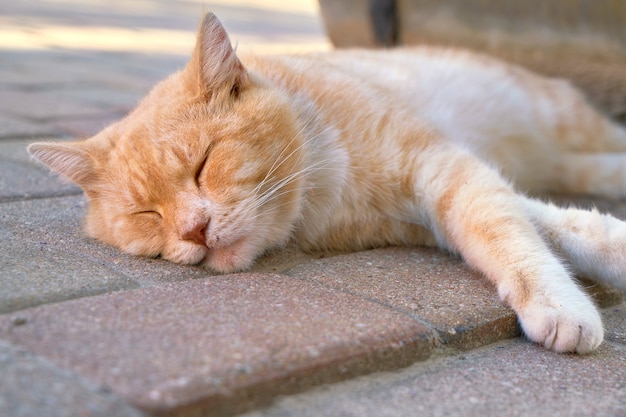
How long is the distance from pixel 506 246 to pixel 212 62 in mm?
1002

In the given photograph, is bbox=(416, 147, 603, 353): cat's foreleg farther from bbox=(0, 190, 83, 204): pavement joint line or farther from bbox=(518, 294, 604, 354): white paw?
bbox=(0, 190, 83, 204): pavement joint line

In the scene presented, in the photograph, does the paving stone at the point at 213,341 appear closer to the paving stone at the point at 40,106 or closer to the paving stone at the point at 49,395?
the paving stone at the point at 49,395

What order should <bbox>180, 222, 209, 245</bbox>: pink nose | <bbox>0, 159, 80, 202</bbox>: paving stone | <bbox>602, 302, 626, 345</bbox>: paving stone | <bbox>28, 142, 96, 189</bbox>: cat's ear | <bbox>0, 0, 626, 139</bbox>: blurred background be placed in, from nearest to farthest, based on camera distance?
<bbox>602, 302, 626, 345</bbox>: paving stone
<bbox>180, 222, 209, 245</bbox>: pink nose
<bbox>28, 142, 96, 189</bbox>: cat's ear
<bbox>0, 159, 80, 202</bbox>: paving stone
<bbox>0, 0, 626, 139</bbox>: blurred background

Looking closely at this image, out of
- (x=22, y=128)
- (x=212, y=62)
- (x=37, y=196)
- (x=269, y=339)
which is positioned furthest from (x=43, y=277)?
(x=22, y=128)

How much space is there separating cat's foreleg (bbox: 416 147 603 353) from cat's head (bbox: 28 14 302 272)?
47 centimetres

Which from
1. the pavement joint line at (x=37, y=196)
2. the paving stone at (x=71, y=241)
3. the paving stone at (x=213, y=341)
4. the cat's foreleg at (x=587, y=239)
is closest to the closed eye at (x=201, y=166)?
the paving stone at (x=71, y=241)

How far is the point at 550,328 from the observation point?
5.74 feet

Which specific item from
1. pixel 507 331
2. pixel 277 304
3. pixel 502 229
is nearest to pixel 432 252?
pixel 502 229

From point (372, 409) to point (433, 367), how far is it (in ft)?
0.86

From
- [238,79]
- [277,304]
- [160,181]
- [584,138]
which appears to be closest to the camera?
[277,304]

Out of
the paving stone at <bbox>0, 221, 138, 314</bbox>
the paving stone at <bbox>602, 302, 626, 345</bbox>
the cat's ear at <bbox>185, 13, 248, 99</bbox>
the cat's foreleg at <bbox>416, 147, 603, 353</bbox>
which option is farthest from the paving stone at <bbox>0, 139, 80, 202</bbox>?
the paving stone at <bbox>602, 302, 626, 345</bbox>

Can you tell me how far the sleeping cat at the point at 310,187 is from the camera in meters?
2.00

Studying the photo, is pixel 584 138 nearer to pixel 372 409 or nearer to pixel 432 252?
pixel 432 252

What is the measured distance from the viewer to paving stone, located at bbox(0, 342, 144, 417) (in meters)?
1.20
